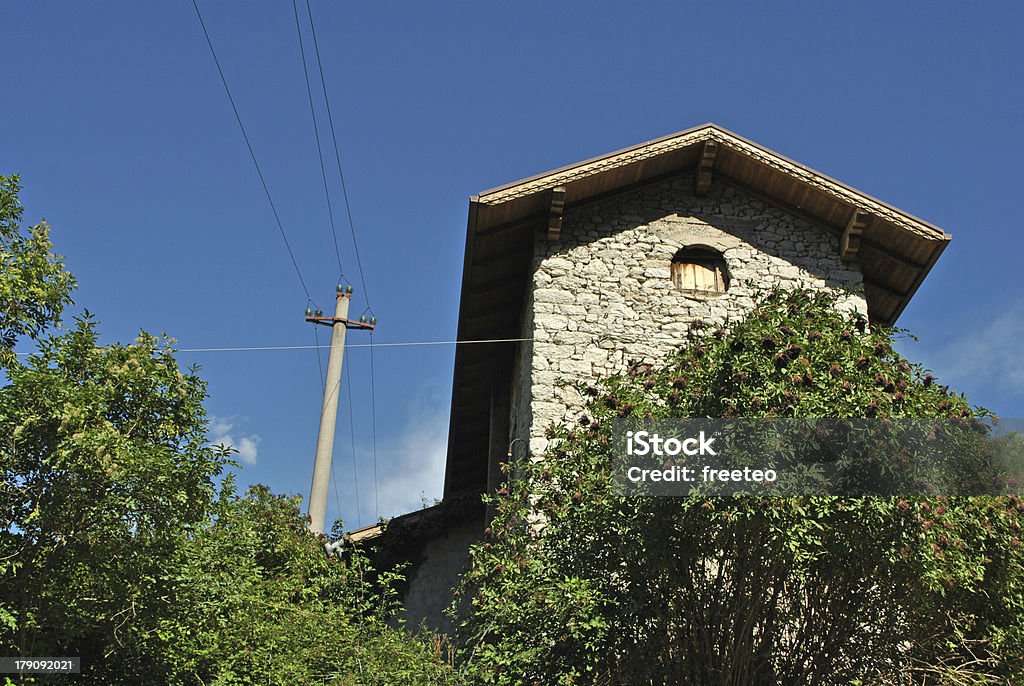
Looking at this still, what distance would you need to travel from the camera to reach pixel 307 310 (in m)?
21.5

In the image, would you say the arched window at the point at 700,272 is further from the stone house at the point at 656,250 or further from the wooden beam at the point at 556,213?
the wooden beam at the point at 556,213

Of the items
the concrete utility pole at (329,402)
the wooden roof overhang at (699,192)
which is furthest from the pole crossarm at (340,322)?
the wooden roof overhang at (699,192)

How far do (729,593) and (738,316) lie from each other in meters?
4.51

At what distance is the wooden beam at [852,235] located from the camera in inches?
382

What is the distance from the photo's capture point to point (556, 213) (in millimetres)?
9648

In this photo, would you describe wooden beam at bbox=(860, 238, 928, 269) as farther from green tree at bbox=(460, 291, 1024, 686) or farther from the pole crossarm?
the pole crossarm

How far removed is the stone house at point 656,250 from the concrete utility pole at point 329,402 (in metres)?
7.42

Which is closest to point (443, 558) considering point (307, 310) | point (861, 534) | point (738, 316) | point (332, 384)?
point (738, 316)

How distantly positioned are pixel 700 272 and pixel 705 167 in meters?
1.22

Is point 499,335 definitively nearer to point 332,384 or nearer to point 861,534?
point 861,534

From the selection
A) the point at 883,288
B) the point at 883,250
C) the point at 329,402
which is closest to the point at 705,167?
the point at 883,250

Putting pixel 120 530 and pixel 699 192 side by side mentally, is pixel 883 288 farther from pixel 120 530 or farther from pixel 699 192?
pixel 120 530

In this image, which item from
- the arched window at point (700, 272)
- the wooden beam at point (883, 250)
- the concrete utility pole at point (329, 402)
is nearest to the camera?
the arched window at point (700, 272)

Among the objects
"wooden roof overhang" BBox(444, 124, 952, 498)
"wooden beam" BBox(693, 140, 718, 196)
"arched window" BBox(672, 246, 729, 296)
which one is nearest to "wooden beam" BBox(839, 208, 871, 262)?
"wooden roof overhang" BBox(444, 124, 952, 498)
